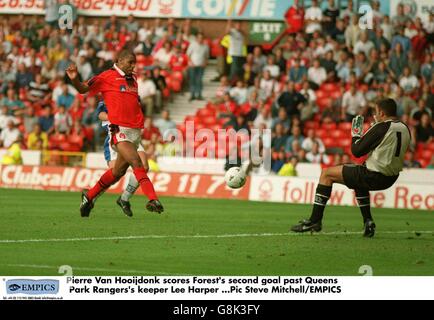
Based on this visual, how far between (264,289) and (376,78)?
1991 cm

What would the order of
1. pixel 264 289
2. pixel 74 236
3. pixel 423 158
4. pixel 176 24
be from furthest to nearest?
pixel 176 24
pixel 423 158
pixel 74 236
pixel 264 289

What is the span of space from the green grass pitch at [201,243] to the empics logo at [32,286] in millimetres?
1341

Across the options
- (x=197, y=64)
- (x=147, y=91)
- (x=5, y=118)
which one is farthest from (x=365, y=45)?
(x=5, y=118)

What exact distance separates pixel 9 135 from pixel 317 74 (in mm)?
8570

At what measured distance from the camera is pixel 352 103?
29.0 m

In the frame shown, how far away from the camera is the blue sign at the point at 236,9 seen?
108 feet

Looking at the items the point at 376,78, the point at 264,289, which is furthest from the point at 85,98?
the point at 264,289

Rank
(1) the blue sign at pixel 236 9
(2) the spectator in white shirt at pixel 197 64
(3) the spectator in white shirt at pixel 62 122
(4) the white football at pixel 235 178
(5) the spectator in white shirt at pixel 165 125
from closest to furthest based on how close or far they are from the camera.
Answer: (4) the white football at pixel 235 178 < (5) the spectator in white shirt at pixel 165 125 < (3) the spectator in white shirt at pixel 62 122 < (2) the spectator in white shirt at pixel 197 64 < (1) the blue sign at pixel 236 9

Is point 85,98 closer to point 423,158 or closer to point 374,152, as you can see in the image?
point 423,158

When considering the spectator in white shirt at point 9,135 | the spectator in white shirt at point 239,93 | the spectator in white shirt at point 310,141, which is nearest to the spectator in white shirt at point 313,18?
the spectator in white shirt at point 239,93

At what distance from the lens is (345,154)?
91.7 ft

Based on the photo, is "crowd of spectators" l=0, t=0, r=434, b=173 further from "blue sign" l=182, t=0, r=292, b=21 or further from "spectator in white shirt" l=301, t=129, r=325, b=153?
"blue sign" l=182, t=0, r=292, b=21

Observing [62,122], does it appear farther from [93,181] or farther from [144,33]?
[93,181]

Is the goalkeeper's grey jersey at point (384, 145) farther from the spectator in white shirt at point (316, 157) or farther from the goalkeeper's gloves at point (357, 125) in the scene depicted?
the spectator in white shirt at point (316, 157)
